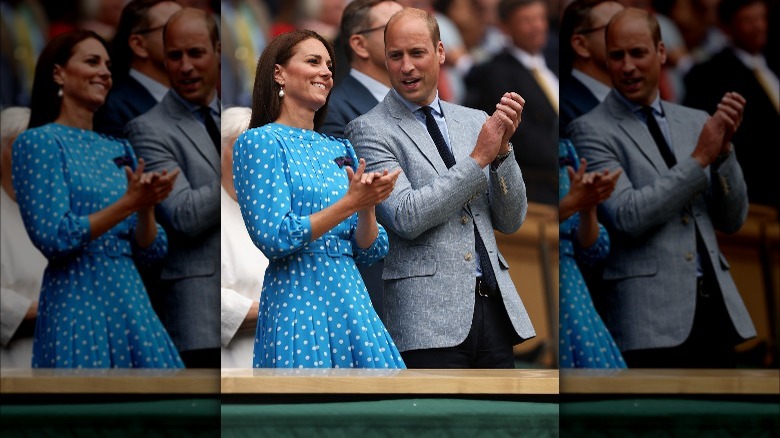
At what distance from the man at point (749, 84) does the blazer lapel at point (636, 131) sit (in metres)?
0.22

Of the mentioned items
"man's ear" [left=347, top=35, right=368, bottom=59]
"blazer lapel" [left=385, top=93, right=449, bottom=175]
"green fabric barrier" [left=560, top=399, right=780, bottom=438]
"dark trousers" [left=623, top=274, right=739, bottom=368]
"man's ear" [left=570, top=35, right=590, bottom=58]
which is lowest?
"green fabric barrier" [left=560, top=399, right=780, bottom=438]

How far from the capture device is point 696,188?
4602 millimetres

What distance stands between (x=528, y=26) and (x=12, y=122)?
1897 mm

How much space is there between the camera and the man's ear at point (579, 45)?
459 cm

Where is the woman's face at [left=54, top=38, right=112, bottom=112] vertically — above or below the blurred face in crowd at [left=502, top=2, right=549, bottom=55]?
below

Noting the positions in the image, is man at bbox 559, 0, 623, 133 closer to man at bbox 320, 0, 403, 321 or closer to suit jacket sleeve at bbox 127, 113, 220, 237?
man at bbox 320, 0, 403, 321

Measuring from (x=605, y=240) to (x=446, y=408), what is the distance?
111 centimetres

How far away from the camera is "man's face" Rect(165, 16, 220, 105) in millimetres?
4270

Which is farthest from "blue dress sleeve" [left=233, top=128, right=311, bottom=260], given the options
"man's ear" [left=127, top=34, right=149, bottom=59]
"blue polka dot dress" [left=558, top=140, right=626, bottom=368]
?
"blue polka dot dress" [left=558, top=140, right=626, bottom=368]

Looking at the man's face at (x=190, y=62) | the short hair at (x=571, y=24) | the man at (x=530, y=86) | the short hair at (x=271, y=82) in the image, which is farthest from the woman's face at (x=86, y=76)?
the short hair at (x=571, y=24)

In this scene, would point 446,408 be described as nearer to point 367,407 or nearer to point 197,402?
point 367,407

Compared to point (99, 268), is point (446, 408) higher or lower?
lower

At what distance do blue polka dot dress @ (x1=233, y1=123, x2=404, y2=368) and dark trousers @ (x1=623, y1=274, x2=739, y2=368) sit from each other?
1089 millimetres

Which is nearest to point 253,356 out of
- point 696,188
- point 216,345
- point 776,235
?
point 216,345
